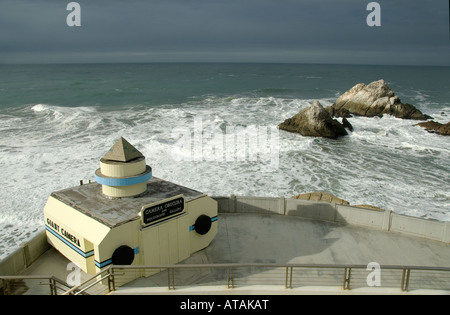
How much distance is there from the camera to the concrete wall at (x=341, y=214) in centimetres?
1178

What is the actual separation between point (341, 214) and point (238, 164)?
50.2ft

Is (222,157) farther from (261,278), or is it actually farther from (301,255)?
(261,278)

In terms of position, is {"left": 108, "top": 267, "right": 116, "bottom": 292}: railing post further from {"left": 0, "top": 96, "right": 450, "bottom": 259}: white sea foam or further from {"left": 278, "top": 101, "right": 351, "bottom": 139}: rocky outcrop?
{"left": 278, "top": 101, "right": 351, "bottom": 139}: rocky outcrop

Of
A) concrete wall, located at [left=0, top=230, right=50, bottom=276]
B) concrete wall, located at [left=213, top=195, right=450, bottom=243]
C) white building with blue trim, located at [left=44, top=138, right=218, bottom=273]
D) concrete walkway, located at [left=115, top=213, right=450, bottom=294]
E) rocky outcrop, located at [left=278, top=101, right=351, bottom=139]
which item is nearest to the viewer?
concrete walkway, located at [left=115, top=213, right=450, bottom=294]

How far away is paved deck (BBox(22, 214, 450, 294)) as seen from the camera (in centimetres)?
989

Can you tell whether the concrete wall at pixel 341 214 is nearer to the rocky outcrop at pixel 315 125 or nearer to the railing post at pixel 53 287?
the railing post at pixel 53 287

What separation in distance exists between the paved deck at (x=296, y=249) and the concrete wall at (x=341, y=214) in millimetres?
230

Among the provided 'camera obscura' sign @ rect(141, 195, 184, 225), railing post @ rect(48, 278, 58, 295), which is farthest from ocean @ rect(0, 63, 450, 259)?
'camera obscura' sign @ rect(141, 195, 184, 225)

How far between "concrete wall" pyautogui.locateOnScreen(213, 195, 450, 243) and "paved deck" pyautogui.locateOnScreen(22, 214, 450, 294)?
230 mm

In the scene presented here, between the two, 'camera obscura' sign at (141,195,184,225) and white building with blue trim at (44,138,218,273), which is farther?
'camera obscura' sign at (141,195,184,225)

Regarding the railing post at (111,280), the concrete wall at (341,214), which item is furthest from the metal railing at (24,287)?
the concrete wall at (341,214)

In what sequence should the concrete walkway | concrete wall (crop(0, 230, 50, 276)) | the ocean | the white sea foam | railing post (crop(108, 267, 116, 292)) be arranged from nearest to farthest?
1. railing post (crop(108, 267, 116, 292))
2. the concrete walkway
3. concrete wall (crop(0, 230, 50, 276))
4. the white sea foam
5. the ocean

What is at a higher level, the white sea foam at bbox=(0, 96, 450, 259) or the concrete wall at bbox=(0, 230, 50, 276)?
the concrete wall at bbox=(0, 230, 50, 276)
